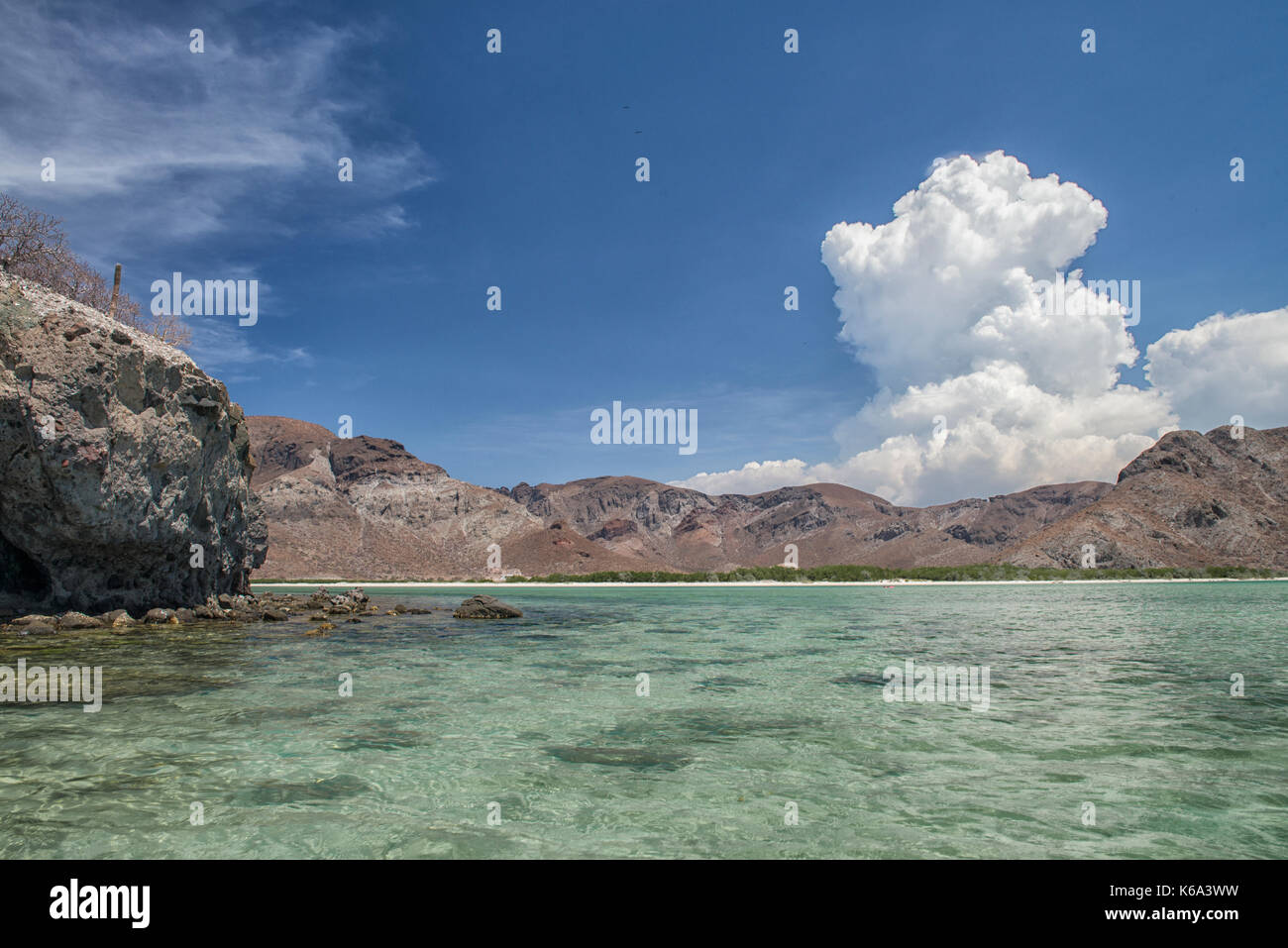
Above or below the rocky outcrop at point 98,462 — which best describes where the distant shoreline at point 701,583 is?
below

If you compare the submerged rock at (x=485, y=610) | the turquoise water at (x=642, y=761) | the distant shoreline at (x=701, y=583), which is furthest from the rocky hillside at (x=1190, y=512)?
the turquoise water at (x=642, y=761)

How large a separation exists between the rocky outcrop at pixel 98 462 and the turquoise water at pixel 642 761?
7731 mm

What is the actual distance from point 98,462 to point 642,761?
1107 inches

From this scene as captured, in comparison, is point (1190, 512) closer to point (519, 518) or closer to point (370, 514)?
point (519, 518)

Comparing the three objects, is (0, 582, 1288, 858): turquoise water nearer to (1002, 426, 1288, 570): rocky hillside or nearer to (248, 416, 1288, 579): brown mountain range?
(1002, 426, 1288, 570): rocky hillside

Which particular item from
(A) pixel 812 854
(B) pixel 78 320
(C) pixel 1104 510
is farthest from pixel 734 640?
(C) pixel 1104 510

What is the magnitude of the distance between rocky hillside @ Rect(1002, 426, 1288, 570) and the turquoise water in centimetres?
12852

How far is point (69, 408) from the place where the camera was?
25.2m

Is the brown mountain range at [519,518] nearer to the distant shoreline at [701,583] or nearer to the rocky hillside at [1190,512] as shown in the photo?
the rocky hillside at [1190,512]

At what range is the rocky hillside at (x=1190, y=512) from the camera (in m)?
127

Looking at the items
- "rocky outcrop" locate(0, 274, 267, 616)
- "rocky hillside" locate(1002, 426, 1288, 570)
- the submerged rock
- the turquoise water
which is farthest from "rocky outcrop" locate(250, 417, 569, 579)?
the turquoise water

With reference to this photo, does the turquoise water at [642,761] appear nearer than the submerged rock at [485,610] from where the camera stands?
Yes

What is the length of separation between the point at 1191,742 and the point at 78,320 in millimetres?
37867

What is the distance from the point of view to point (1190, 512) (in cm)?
13612
